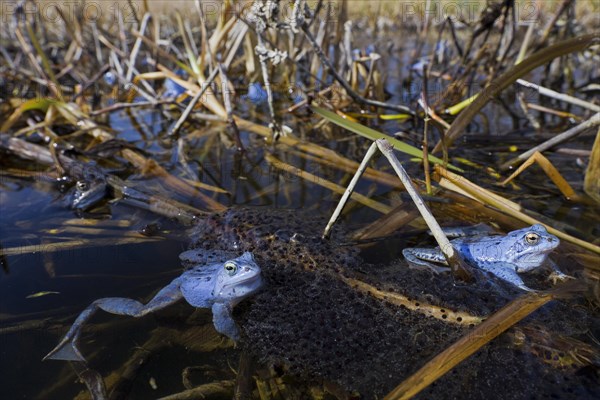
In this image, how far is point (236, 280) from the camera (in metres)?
1.99

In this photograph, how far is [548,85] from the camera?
19.4ft

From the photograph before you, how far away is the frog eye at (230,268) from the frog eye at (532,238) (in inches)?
55.4

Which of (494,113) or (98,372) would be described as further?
(494,113)

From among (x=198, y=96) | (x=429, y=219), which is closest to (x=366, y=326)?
(x=429, y=219)

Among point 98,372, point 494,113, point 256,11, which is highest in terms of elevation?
point 256,11

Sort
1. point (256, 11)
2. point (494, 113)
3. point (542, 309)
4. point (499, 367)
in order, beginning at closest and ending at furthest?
point (499, 367) < point (542, 309) < point (256, 11) < point (494, 113)

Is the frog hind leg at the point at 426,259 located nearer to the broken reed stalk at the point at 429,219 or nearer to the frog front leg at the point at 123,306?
the broken reed stalk at the point at 429,219

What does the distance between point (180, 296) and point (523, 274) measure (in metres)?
1.75

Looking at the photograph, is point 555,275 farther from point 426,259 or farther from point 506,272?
point 426,259

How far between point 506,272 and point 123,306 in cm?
185

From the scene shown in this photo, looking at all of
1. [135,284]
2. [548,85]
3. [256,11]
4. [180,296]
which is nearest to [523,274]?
[180,296]

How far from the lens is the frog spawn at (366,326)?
1596 millimetres

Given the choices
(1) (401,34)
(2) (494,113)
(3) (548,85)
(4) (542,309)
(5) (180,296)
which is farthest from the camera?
(1) (401,34)

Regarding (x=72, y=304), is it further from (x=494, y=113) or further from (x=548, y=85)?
(x=548, y=85)
